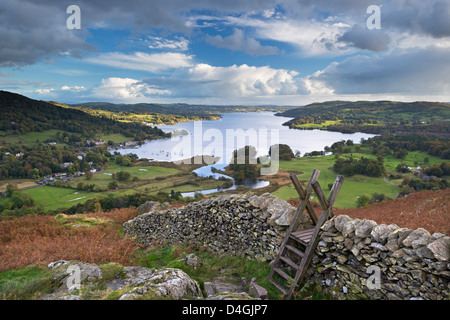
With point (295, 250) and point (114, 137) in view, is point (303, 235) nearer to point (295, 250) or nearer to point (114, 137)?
point (295, 250)

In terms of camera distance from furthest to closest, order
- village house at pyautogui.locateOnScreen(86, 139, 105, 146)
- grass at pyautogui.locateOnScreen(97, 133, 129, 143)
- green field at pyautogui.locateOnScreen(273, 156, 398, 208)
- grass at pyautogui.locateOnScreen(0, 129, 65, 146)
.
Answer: grass at pyautogui.locateOnScreen(97, 133, 129, 143)
village house at pyautogui.locateOnScreen(86, 139, 105, 146)
grass at pyautogui.locateOnScreen(0, 129, 65, 146)
green field at pyautogui.locateOnScreen(273, 156, 398, 208)

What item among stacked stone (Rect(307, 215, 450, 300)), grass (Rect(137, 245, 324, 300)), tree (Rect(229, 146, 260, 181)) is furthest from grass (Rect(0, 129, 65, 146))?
stacked stone (Rect(307, 215, 450, 300))

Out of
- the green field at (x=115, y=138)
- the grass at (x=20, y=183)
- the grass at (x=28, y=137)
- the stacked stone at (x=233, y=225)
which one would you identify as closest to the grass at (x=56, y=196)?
the grass at (x=20, y=183)

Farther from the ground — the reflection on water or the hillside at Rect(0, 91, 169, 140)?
the hillside at Rect(0, 91, 169, 140)

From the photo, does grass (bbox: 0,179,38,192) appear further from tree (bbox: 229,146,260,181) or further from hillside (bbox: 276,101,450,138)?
hillside (bbox: 276,101,450,138)

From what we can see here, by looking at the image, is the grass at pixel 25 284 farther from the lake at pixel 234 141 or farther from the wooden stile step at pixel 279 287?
the lake at pixel 234 141

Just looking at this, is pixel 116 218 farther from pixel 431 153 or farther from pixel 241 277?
pixel 431 153

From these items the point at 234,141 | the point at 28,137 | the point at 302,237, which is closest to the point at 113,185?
the point at 234,141

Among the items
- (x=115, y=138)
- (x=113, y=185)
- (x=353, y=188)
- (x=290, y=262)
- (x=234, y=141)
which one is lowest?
(x=113, y=185)
